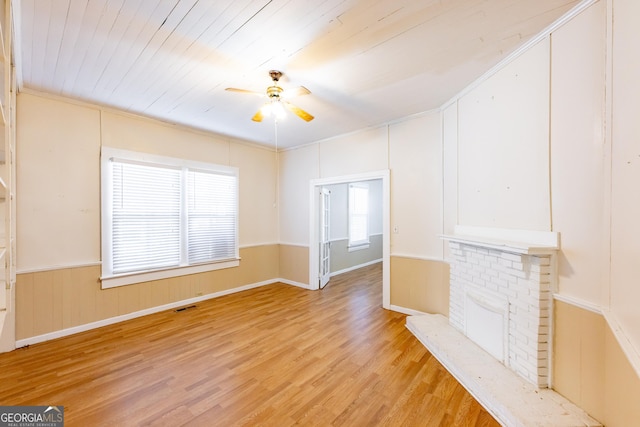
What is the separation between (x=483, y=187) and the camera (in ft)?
8.60

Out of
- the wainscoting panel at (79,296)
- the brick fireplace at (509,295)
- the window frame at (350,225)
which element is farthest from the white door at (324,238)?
the brick fireplace at (509,295)

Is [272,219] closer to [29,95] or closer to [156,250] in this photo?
[156,250]

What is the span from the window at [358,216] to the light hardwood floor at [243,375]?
3208 millimetres

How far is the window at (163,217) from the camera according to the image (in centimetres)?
338

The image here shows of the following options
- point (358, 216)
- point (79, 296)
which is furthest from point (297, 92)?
point (358, 216)

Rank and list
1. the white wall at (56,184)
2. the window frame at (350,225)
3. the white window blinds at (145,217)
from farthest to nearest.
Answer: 1. the window frame at (350,225)
2. the white window blinds at (145,217)
3. the white wall at (56,184)

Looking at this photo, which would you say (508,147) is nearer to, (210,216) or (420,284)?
(420,284)

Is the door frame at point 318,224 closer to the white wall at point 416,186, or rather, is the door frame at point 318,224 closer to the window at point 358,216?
the white wall at point 416,186

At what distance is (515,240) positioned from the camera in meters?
2.23

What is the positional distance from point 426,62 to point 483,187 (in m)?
1.33

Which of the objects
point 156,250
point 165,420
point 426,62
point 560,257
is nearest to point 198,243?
point 156,250

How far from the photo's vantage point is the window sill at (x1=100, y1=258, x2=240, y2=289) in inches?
132

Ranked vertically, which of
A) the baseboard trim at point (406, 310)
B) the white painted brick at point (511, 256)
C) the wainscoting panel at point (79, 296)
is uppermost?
the white painted brick at point (511, 256)

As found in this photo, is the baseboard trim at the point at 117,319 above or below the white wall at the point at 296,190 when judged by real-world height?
below
